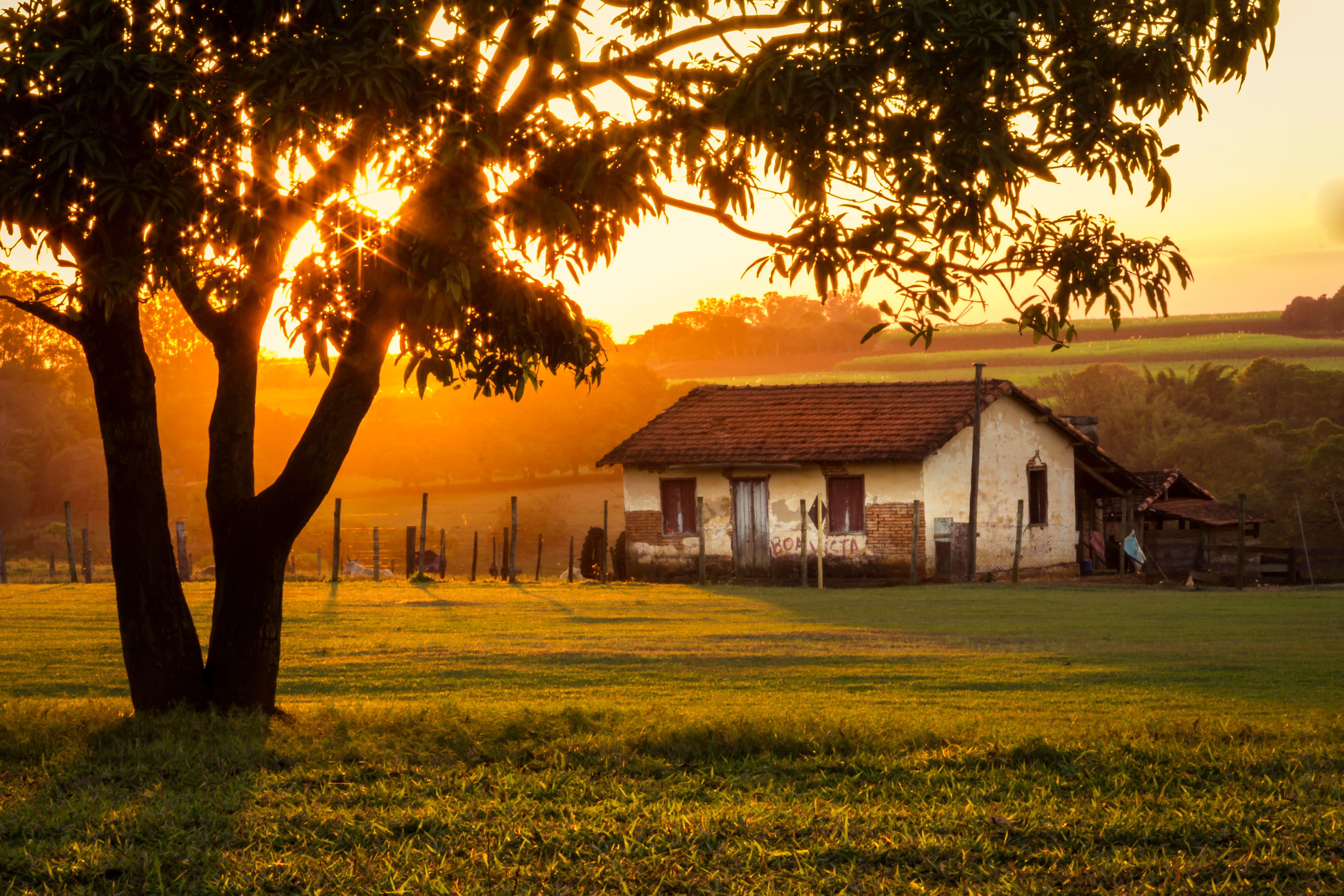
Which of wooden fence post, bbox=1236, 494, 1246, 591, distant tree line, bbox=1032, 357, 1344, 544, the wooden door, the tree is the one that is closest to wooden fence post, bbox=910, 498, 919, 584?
the wooden door

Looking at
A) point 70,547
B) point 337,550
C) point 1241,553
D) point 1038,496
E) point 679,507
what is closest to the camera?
point 1241,553

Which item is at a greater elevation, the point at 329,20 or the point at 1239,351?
the point at 1239,351

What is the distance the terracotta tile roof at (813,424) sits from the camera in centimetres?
3406

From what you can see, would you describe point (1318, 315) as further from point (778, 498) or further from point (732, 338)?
point (778, 498)

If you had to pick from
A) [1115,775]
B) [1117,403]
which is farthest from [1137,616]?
[1117,403]

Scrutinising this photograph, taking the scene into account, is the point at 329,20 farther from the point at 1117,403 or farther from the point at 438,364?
the point at 1117,403

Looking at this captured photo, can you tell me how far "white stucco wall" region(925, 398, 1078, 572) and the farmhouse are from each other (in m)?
0.05

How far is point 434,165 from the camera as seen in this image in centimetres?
782

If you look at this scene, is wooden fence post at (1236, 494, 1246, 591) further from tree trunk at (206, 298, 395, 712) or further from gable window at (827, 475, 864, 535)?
tree trunk at (206, 298, 395, 712)

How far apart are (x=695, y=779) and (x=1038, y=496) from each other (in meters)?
32.8

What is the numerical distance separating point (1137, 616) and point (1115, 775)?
14635mm

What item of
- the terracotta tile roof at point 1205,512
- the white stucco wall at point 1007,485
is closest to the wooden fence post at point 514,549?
the white stucco wall at point 1007,485

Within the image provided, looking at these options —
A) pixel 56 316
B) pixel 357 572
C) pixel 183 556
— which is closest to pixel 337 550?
pixel 183 556

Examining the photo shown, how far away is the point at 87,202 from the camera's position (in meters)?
7.89
